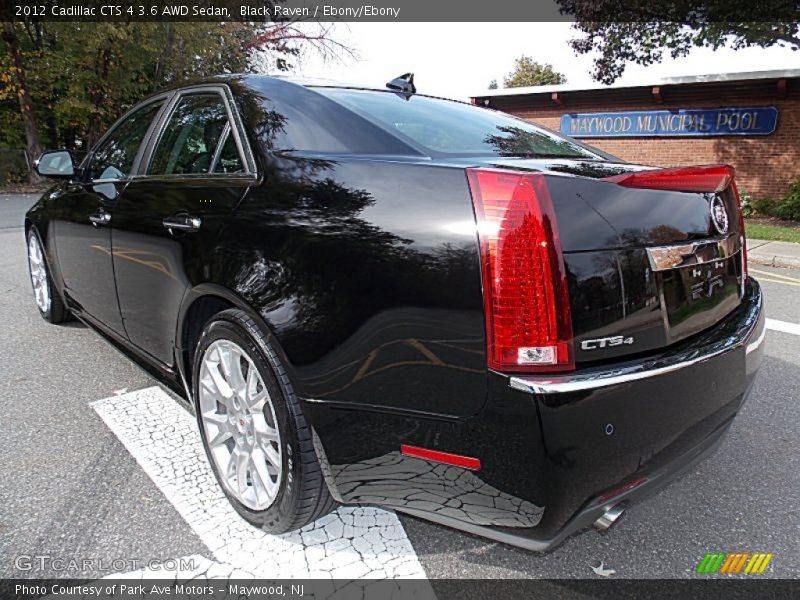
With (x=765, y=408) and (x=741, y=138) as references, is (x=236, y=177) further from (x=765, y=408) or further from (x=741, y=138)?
(x=741, y=138)

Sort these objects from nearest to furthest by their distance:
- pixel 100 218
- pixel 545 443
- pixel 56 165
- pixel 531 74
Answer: pixel 545 443 → pixel 100 218 → pixel 56 165 → pixel 531 74

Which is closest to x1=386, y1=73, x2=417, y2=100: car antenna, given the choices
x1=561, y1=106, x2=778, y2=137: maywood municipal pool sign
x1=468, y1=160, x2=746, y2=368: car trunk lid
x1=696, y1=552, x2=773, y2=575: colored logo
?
x1=468, y1=160, x2=746, y2=368: car trunk lid

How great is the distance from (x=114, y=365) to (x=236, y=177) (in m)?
2.18

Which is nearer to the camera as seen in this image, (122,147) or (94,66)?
(122,147)

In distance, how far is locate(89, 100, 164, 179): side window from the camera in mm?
2980

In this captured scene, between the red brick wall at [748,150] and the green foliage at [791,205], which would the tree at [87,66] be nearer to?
the red brick wall at [748,150]

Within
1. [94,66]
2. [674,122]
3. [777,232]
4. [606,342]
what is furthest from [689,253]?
[94,66]

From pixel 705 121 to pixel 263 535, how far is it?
50.3ft

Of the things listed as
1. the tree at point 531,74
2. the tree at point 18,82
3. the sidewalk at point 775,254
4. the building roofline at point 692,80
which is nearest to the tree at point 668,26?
the building roofline at point 692,80

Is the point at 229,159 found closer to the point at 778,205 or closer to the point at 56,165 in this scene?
the point at 56,165

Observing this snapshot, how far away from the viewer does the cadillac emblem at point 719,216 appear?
6.07ft

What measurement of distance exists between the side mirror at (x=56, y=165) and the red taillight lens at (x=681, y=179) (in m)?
3.25

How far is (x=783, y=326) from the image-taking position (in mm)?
4551

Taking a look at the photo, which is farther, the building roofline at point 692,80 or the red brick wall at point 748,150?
the red brick wall at point 748,150
